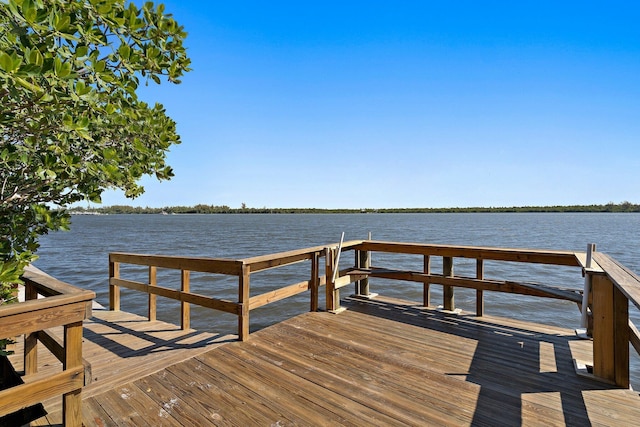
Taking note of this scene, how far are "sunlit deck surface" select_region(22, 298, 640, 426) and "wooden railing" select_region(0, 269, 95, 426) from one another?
0.44 meters

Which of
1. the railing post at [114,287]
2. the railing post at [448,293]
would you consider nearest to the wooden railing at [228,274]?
the railing post at [114,287]

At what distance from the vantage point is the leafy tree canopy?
135 centimetres

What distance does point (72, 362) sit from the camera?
1803 mm

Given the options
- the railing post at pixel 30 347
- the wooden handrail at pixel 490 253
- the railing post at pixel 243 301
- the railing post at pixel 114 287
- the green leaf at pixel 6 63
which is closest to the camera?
the green leaf at pixel 6 63

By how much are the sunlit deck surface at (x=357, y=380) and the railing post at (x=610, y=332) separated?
0.14m

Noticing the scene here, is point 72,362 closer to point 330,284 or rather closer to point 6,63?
point 6,63

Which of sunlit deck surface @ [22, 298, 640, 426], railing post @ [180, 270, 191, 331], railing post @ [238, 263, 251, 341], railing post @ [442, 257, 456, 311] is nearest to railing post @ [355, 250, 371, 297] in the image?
railing post @ [442, 257, 456, 311]

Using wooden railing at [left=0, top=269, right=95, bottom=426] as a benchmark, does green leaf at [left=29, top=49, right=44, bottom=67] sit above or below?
above

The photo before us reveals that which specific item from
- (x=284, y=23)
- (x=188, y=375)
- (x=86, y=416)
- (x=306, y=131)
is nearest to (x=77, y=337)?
(x=86, y=416)

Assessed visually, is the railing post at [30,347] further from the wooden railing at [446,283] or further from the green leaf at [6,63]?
the green leaf at [6,63]

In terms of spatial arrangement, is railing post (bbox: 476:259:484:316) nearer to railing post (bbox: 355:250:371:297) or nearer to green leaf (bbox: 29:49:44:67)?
railing post (bbox: 355:250:371:297)

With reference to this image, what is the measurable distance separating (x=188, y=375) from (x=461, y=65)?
13485 mm

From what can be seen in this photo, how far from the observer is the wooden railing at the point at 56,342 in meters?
1.58

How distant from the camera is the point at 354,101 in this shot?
47.5 feet
